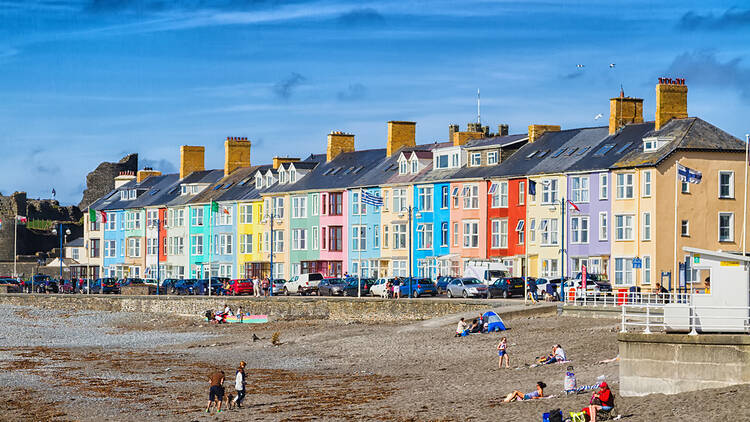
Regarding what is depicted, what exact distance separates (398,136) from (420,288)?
78.1ft

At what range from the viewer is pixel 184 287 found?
290 ft

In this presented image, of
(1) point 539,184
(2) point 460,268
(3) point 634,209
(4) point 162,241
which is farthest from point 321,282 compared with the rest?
(4) point 162,241

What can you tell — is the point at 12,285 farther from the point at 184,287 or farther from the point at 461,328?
the point at 461,328

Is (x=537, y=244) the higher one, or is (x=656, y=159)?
(x=656, y=159)

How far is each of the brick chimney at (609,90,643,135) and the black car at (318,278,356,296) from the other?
17.8 m

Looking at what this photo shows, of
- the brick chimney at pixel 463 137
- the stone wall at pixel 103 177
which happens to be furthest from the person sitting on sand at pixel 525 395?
the stone wall at pixel 103 177

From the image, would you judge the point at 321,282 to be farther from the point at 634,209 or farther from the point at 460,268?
the point at 634,209

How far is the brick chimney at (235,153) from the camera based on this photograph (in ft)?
349

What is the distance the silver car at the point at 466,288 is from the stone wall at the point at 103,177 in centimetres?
7382

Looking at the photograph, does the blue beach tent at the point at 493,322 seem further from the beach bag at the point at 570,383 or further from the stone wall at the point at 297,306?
the beach bag at the point at 570,383

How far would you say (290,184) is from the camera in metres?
94.4

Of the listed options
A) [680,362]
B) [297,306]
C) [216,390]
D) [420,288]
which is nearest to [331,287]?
[297,306]

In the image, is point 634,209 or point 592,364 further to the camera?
point 634,209

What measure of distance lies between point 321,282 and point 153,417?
4093cm
